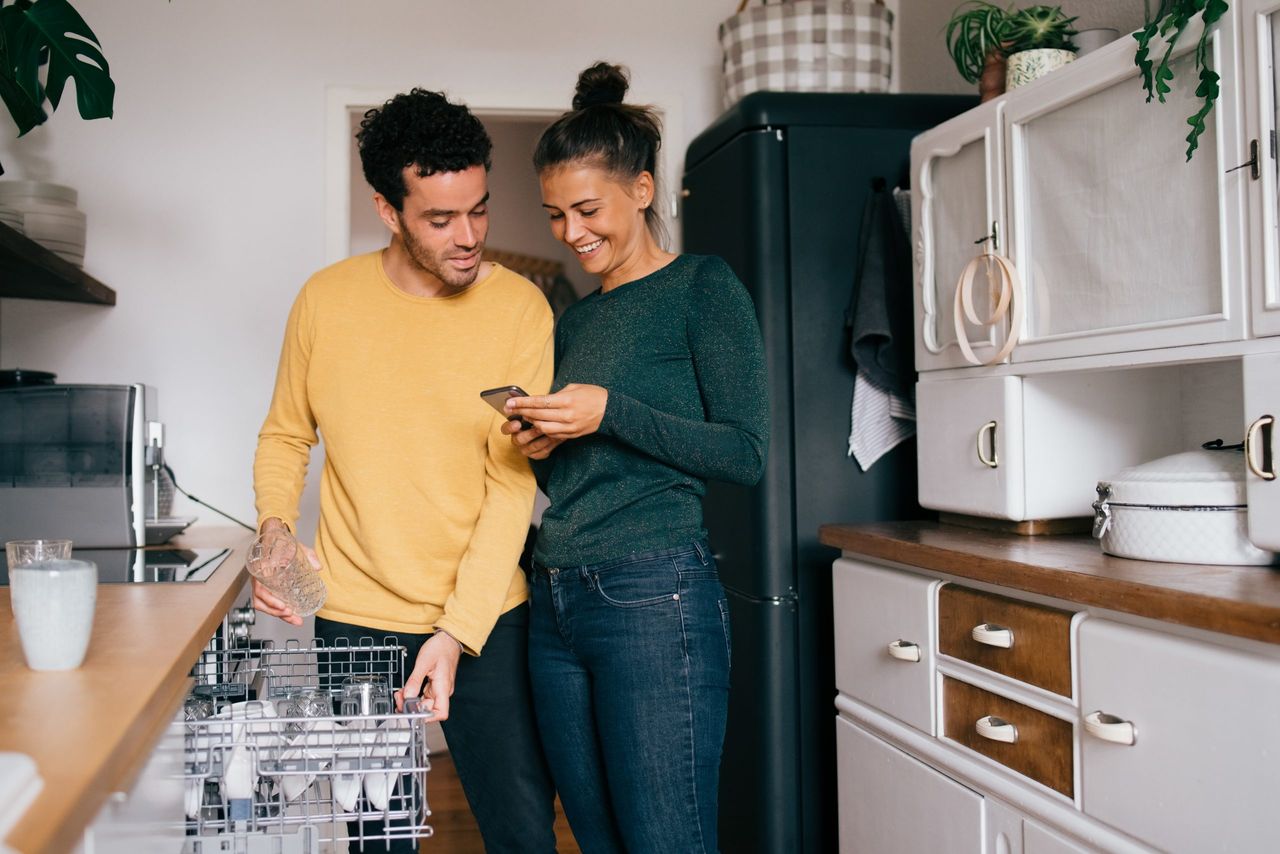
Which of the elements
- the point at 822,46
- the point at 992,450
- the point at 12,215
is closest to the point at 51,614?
the point at 992,450

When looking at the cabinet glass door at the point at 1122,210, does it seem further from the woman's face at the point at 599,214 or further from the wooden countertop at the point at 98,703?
the wooden countertop at the point at 98,703

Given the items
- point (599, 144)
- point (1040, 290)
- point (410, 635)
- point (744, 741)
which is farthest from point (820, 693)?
point (599, 144)

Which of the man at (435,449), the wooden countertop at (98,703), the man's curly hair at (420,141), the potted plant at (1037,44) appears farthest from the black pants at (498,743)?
the potted plant at (1037,44)

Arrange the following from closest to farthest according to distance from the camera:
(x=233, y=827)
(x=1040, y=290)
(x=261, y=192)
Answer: (x=233, y=827) < (x=1040, y=290) < (x=261, y=192)

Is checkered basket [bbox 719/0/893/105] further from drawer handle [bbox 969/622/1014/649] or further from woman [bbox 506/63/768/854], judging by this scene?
drawer handle [bbox 969/622/1014/649]

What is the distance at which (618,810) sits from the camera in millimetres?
1485

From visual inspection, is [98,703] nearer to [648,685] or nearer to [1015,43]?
[648,685]

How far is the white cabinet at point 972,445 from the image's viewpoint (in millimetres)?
1949

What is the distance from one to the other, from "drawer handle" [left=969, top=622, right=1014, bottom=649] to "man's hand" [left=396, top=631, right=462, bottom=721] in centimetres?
75

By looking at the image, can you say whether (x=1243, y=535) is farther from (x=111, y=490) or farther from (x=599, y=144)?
(x=111, y=490)

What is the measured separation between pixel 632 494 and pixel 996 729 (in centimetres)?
64

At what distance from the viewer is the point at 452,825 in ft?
10.3

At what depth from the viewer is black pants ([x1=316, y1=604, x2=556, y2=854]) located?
156 cm

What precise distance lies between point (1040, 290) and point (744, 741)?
120 cm
